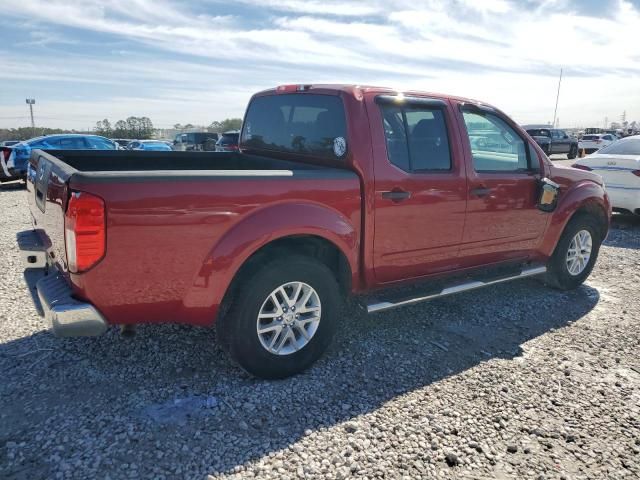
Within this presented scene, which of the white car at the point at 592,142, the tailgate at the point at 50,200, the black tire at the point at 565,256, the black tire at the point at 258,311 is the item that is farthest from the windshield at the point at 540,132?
the tailgate at the point at 50,200

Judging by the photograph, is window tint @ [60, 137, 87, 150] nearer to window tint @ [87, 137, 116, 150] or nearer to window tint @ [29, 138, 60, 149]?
window tint @ [29, 138, 60, 149]

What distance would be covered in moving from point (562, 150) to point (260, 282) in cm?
3026

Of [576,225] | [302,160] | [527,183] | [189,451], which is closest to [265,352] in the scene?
[189,451]

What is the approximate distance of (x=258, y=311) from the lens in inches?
121

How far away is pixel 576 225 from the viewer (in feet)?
16.8

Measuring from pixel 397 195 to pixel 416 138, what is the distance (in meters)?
0.56

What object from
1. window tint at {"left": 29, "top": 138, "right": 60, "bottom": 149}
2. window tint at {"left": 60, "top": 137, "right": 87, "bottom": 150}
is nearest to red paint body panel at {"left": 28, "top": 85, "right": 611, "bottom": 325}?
window tint at {"left": 60, "top": 137, "right": 87, "bottom": 150}

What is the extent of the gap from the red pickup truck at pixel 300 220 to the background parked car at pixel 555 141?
24860mm

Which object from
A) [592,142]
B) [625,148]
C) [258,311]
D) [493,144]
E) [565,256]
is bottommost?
[565,256]

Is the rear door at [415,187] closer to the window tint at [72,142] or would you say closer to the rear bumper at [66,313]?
the rear bumper at [66,313]

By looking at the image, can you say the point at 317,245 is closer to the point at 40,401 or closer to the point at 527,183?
the point at 40,401

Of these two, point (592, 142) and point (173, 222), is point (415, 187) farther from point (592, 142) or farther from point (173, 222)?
point (592, 142)

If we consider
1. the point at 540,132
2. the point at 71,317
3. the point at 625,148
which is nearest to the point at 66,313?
the point at 71,317

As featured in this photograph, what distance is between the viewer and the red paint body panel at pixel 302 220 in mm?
2596
